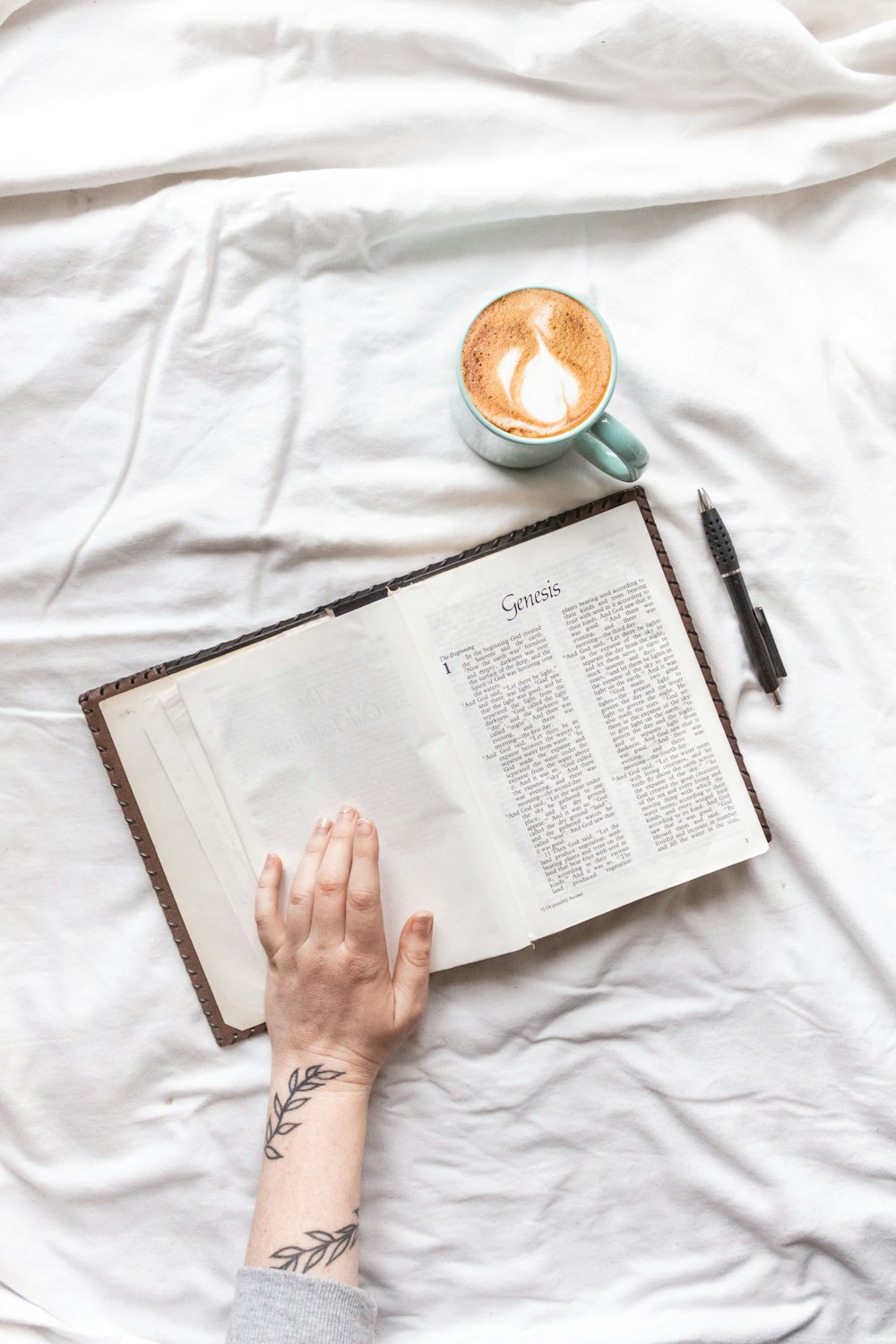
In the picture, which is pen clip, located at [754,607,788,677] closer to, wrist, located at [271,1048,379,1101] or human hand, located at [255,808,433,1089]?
human hand, located at [255,808,433,1089]

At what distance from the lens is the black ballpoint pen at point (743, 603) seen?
2.40 feet

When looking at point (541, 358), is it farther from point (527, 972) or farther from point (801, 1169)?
point (801, 1169)

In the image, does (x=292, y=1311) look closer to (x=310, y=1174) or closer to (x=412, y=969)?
(x=310, y=1174)

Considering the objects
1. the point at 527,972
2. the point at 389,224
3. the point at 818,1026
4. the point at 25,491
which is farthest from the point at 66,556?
the point at 818,1026

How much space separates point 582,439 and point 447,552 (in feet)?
0.47

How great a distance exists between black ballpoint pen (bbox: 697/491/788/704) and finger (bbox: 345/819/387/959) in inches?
13.6

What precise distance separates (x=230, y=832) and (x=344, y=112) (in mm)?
581

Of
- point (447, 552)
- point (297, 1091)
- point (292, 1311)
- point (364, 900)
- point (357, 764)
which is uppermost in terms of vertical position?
point (447, 552)

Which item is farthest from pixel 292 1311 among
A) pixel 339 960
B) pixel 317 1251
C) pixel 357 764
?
pixel 357 764

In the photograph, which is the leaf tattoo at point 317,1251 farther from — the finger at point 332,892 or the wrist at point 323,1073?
the finger at point 332,892

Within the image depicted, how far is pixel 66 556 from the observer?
730 millimetres

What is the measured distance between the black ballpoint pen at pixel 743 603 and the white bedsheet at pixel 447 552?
0.6 inches

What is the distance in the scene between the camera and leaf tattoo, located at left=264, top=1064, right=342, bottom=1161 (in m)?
0.71

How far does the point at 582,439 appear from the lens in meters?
0.66
